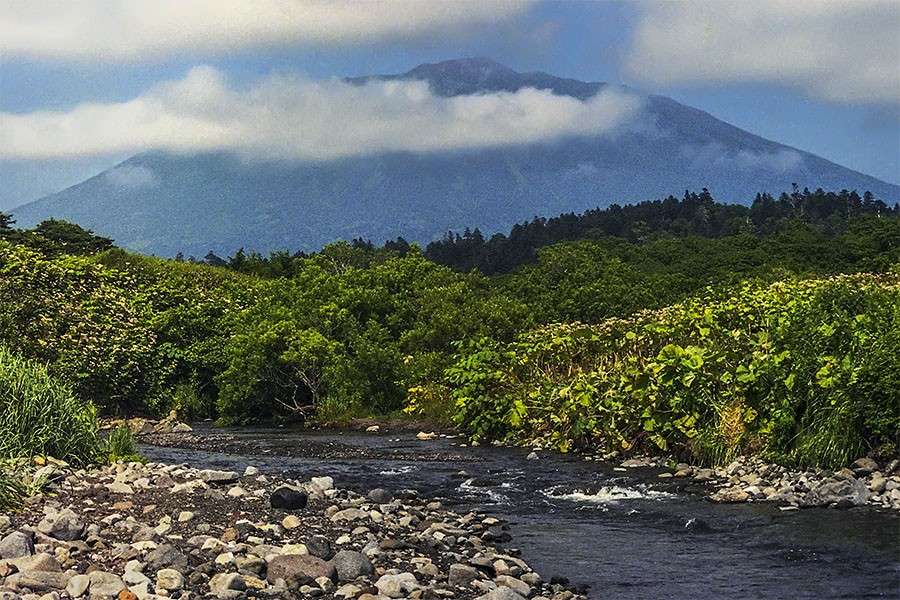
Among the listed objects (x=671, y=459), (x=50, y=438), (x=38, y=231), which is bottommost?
(x=671, y=459)

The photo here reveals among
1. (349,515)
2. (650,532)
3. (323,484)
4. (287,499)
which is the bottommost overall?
(650,532)

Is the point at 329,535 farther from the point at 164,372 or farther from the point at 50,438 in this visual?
the point at 164,372

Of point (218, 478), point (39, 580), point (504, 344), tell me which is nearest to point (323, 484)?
point (218, 478)

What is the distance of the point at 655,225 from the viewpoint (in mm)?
101000

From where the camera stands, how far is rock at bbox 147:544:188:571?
8.80 meters

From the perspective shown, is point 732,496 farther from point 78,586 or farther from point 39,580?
point 39,580

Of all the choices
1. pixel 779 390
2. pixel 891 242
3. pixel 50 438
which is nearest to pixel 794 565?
pixel 779 390

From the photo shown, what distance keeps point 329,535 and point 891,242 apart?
5122 cm

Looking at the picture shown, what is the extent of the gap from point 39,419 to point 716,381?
10946 millimetres

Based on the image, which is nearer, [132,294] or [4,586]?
[4,586]

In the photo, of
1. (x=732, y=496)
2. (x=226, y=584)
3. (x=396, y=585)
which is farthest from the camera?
(x=732, y=496)

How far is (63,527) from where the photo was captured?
32.1ft

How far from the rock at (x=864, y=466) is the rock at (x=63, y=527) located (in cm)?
1020

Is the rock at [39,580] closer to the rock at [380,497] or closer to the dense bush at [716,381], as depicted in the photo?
the rock at [380,497]
